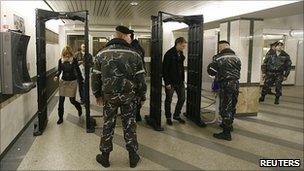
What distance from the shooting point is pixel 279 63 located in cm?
780

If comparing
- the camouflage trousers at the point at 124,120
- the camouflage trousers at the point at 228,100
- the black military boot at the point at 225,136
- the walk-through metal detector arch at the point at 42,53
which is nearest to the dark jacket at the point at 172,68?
the camouflage trousers at the point at 228,100

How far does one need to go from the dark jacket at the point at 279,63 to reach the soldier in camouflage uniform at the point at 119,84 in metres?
5.57

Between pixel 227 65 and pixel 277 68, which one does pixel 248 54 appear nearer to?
pixel 227 65

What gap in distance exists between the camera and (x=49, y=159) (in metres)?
3.60

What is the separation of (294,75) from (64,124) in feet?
32.5

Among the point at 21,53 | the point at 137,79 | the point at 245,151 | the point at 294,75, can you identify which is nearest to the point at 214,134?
the point at 245,151

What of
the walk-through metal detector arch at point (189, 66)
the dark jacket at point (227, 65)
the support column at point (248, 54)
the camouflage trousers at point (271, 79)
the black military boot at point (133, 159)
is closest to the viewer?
the black military boot at point (133, 159)

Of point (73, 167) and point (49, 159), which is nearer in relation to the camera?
point (73, 167)

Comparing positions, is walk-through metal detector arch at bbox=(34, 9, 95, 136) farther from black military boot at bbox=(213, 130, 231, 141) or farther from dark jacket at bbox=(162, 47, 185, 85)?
black military boot at bbox=(213, 130, 231, 141)

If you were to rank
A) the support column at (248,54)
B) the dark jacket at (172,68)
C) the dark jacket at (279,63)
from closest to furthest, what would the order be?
the dark jacket at (172,68), the support column at (248,54), the dark jacket at (279,63)

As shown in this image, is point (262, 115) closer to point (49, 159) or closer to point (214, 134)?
point (214, 134)

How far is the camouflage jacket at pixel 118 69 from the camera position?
3299 millimetres

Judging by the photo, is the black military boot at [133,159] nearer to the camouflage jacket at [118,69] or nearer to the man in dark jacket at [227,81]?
the camouflage jacket at [118,69]

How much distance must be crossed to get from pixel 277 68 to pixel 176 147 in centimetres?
499
